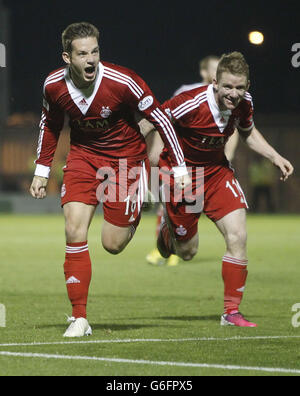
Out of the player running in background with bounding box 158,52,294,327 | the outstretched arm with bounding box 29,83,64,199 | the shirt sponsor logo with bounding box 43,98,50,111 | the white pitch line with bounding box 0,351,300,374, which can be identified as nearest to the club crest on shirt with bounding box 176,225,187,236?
the player running in background with bounding box 158,52,294,327

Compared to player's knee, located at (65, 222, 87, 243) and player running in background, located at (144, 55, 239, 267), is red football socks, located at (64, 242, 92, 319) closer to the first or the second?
player's knee, located at (65, 222, 87, 243)

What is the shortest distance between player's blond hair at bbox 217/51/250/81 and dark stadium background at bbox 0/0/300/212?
25010mm

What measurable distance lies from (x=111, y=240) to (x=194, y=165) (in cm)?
103

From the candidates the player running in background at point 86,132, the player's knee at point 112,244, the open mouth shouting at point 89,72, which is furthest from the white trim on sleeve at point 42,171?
the open mouth shouting at point 89,72

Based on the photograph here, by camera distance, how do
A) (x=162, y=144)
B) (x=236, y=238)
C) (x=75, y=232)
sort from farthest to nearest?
(x=162, y=144)
(x=236, y=238)
(x=75, y=232)

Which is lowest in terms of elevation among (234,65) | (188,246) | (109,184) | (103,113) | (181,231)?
(188,246)

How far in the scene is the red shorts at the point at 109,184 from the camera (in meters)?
7.55

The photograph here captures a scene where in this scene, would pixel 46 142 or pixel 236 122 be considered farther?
pixel 236 122

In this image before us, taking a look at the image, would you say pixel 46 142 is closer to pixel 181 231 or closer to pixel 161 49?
pixel 181 231

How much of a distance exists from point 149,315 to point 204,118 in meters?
1.88

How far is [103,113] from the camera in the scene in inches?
297

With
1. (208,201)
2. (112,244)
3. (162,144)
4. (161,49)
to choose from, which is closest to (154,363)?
(112,244)

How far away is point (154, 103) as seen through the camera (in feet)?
24.5
